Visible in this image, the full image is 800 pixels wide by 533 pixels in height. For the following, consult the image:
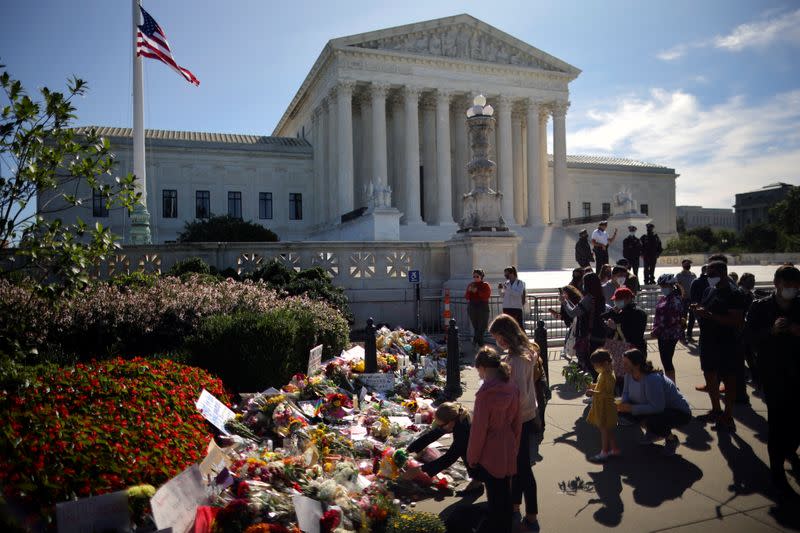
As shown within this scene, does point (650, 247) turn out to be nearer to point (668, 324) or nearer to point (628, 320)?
point (668, 324)

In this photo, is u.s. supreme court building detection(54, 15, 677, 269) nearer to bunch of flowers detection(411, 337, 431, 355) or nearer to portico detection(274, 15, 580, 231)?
portico detection(274, 15, 580, 231)

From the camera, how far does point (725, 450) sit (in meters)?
6.62

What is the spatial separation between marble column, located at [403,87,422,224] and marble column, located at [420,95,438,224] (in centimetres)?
326

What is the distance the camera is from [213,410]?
604 cm

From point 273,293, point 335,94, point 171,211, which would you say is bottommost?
point 273,293

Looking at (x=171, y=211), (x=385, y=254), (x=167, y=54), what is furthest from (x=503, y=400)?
(x=171, y=211)

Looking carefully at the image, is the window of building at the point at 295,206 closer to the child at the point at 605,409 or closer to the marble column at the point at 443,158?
the marble column at the point at 443,158

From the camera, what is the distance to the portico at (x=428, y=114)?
42.9 m

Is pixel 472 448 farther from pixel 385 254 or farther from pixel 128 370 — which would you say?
pixel 385 254

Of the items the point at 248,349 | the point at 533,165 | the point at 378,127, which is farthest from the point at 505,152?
the point at 248,349

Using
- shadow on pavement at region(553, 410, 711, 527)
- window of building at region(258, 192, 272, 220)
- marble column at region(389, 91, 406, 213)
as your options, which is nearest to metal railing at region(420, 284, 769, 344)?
shadow on pavement at region(553, 410, 711, 527)

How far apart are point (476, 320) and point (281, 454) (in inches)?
292

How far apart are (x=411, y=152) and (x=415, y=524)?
Answer: 41094mm

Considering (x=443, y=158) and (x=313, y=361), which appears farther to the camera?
(x=443, y=158)
